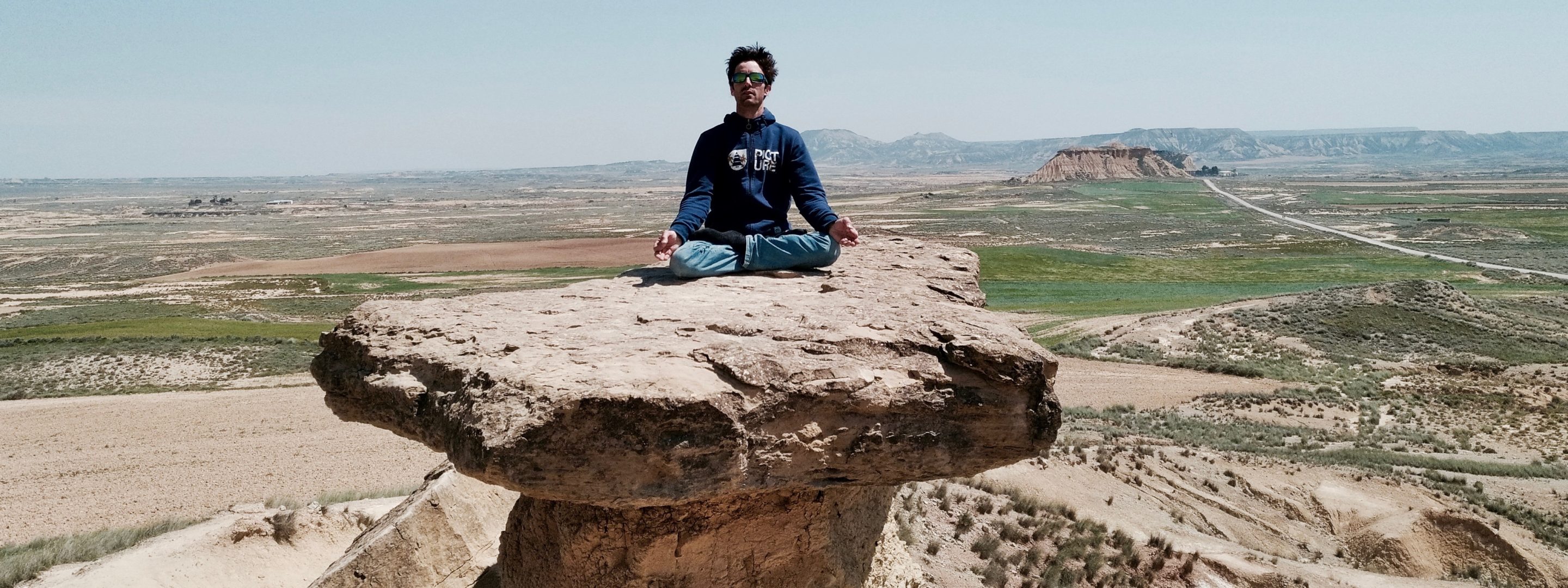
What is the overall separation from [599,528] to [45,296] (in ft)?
191

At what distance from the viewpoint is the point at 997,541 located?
37.1 ft

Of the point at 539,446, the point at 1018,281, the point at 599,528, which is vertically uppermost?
the point at 539,446

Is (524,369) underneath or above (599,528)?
above

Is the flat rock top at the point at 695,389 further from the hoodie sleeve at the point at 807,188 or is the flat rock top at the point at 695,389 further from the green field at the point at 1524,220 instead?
the green field at the point at 1524,220

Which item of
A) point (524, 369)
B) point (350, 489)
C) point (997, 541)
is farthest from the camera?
point (350, 489)

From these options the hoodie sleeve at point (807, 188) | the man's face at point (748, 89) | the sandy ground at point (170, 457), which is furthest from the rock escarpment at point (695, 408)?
the sandy ground at point (170, 457)

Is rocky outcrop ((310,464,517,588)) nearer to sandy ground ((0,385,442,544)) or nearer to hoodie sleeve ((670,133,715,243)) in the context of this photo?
hoodie sleeve ((670,133,715,243))

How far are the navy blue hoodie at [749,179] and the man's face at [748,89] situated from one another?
0.13 meters

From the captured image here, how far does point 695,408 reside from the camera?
4309mm

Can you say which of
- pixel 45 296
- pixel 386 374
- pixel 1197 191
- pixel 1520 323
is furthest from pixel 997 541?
pixel 1197 191

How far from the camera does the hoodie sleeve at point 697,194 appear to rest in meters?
6.75

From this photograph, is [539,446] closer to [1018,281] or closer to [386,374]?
[386,374]

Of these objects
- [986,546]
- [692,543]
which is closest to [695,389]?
[692,543]

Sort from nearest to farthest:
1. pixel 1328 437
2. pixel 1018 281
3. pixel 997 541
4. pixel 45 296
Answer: pixel 997 541
pixel 1328 437
pixel 45 296
pixel 1018 281
